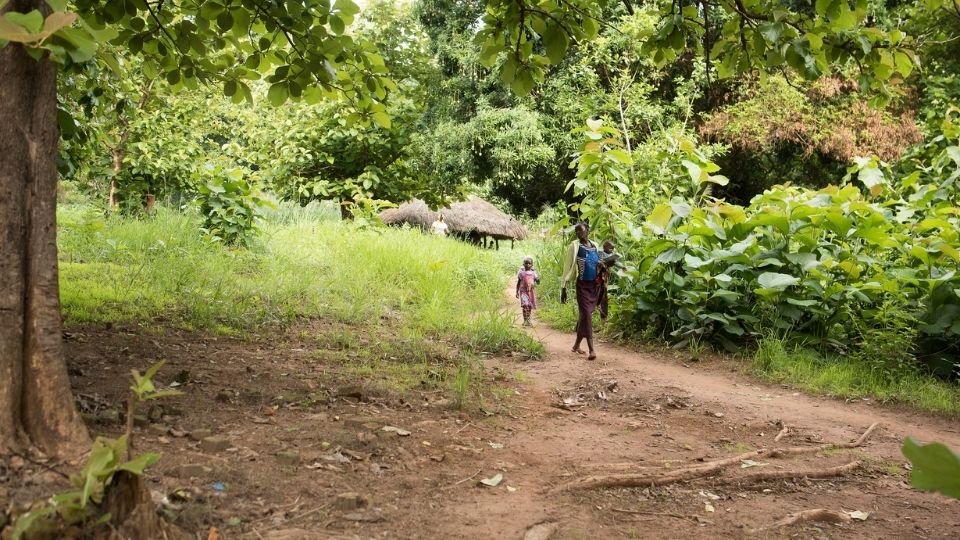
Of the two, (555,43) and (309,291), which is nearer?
(555,43)

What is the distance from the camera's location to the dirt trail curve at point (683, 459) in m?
3.04

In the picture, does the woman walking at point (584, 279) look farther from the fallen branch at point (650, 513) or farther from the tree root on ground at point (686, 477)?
the fallen branch at point (650, 513)

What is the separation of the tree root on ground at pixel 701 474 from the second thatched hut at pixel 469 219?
47.4 ft

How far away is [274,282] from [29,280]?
18.2 ft

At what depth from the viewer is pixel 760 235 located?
7.68m

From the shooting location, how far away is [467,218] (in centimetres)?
1902

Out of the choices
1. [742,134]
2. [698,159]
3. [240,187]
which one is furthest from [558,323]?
[742,134]

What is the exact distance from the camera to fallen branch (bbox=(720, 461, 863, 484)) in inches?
146

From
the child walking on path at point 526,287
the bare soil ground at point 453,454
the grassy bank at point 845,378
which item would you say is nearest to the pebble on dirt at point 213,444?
the bare soil ground at point 453,454

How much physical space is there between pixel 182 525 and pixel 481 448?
6.16ft

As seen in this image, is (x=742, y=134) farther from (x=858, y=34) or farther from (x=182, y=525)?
(x=182, y=525)

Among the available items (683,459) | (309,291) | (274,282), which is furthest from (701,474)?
(274,282)

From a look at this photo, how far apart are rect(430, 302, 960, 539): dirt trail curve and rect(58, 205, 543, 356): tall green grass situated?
155 cm

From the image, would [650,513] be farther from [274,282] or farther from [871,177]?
[871,177]
